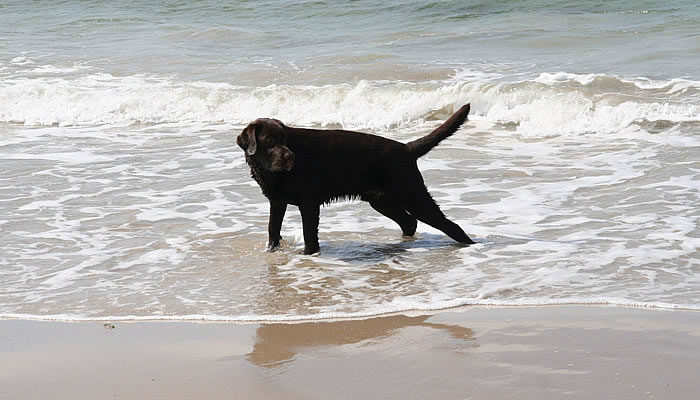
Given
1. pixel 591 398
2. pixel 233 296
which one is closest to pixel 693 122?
pixel 233 296

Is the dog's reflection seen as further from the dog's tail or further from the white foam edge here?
the dog's tail

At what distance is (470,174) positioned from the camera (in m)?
9.31

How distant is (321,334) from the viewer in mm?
4992

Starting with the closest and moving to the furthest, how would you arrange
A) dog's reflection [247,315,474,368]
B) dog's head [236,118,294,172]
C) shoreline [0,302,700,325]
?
dog's reflection [247,315,474,368], shoreline [0,302,700,325], dog's head [236,118,294,172]

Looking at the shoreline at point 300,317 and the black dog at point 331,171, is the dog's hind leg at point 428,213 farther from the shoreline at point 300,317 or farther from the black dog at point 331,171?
the shoreline at point 300,317

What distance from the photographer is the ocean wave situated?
1231 centimetres

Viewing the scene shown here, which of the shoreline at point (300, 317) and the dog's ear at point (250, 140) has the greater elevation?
the dog's ear at point (250, 140)

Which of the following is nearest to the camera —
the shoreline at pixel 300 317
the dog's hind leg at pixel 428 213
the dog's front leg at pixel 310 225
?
the shoreline at pixel 300 317

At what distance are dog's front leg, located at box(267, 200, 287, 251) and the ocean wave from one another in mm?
5754

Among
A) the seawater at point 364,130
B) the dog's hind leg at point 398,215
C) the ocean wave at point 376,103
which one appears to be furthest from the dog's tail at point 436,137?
the ocean wave at point 376,103

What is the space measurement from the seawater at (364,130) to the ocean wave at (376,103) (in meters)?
0.04

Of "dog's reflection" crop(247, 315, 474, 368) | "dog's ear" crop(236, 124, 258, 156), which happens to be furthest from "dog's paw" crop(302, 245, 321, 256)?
"dog's reflection" crop(247, 315, 474, 368)

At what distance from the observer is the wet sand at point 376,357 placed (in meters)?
4.12

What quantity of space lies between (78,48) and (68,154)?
31.4 ft
